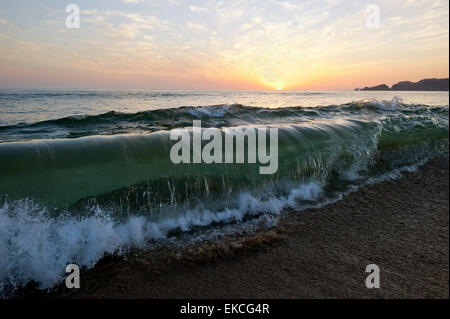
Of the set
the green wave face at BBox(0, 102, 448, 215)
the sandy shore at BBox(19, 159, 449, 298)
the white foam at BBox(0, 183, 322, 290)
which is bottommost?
the sandy shore at BBox(19, 159, 449, 298)

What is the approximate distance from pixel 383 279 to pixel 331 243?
2.14ft

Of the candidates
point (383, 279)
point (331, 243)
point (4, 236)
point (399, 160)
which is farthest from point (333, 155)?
point (4, 236)

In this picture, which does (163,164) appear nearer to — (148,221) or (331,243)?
(148,221)

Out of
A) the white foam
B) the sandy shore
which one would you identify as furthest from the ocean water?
the sandy shore

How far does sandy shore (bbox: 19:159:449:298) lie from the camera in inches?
93.6

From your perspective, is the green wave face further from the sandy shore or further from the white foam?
the sandy shore

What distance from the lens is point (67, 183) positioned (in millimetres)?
3457

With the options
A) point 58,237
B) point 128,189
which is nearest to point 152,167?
point 128,189

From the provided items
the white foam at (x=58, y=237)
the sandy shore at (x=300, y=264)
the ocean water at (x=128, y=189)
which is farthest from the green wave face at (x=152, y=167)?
the sandy shore at (x=300, y=264)

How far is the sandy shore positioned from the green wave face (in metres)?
0.96

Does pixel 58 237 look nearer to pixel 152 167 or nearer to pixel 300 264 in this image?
pixel 152 167

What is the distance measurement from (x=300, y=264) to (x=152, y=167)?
2484mm

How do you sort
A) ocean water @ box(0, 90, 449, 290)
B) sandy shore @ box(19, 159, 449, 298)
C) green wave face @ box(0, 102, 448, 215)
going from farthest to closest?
green wave face @ box(0, 102, 448, 215) < ocean water @ box(0, 90, 449, 290) < sandy shore @ box(19, 159, 449, 298)

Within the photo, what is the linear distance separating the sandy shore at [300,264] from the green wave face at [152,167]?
3.17 feet
